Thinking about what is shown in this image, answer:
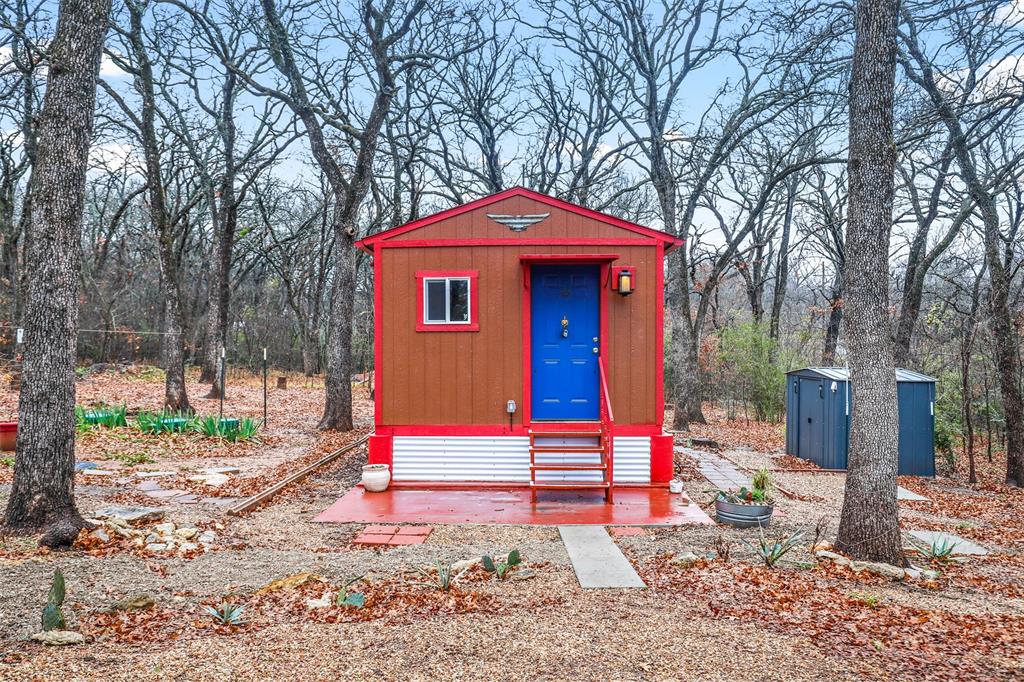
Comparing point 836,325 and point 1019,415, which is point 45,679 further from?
point 836,325

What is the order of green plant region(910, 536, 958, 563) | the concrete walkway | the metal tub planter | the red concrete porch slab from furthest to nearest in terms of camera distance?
the concrete walkway → the red concrete porch slab → the metal tub planter → green plant region(910, 536, 958, 563)

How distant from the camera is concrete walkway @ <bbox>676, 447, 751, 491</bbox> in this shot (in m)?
8.20

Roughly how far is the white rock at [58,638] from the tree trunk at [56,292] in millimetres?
1807

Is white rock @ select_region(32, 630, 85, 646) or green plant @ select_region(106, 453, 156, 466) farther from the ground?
green plant @ select_region(106, 453, 156, 466)

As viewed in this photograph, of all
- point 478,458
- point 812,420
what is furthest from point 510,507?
point 812,420

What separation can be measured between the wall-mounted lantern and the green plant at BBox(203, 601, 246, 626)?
5058mm

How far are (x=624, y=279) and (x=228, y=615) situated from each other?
519cm

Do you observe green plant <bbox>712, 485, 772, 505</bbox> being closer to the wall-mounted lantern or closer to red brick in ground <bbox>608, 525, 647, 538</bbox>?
red brick in ground <bbox>608, 525, 647, 538</bbox>

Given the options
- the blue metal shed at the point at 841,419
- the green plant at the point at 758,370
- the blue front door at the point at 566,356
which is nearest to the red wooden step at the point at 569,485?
the blue front door at the point at 566,356

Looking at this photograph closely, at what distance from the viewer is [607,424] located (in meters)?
7.21

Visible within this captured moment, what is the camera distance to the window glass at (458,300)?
7.74 m

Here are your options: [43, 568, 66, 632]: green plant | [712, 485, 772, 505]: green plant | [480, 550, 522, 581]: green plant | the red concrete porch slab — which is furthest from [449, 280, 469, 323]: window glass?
[43, 568, 66, 632]: green plant

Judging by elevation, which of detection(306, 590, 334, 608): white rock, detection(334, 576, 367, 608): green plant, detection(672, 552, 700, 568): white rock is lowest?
detection(672, 552, 700, 568): white rock

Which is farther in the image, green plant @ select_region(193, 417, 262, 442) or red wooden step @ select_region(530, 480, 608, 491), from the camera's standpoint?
green plant @ select_region(193, 417, 262, 442)
